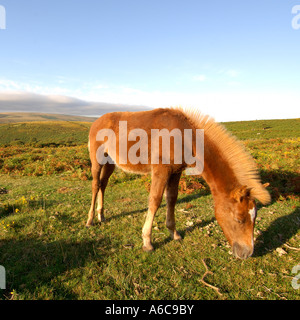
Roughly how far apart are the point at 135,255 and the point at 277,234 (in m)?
3.60

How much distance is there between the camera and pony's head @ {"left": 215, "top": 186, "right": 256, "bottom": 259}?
3555mm

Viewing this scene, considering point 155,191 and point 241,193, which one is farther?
point 155,191

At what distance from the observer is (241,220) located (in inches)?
142

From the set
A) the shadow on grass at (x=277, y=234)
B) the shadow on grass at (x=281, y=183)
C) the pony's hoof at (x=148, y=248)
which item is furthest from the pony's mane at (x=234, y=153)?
the shadow on grass at (x=281, y=183)

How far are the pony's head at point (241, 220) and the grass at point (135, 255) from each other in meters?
0.46

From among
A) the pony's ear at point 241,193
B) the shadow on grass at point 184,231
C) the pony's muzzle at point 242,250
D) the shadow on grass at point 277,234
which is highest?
the pony's ear at point 241,193

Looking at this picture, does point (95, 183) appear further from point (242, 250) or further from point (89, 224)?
point (242, 250)

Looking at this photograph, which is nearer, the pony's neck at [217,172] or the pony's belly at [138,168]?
the pony's neck at [217,172]

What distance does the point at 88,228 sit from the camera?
214 inches

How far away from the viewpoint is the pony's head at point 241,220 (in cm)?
355

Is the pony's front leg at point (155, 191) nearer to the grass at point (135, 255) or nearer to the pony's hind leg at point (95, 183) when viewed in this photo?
the grass at point (135, 255)

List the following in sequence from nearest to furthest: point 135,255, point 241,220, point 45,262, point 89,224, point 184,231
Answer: point 241,220 → point 45,262 → point 135,255 → point 184,231 → point 89,224

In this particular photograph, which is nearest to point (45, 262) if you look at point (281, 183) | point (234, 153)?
point (234, 153)
